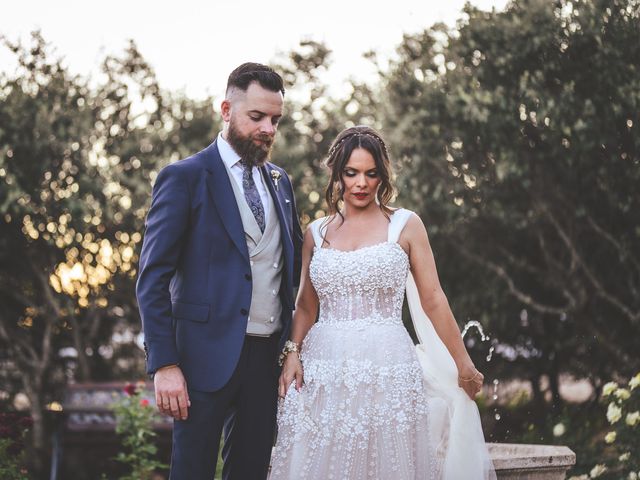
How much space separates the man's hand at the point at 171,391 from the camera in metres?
3.03

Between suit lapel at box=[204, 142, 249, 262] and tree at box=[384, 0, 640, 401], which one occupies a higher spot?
tree at box=[384, 0, 640, 401]

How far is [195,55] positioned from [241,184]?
5.54 meters

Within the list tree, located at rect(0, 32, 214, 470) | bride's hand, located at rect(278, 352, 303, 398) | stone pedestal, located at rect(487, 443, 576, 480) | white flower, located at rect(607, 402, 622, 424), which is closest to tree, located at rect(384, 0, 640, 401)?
white flower, located at rect(607, 402, 622, 424)

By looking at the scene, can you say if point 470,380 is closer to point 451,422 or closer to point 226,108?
point 451,422

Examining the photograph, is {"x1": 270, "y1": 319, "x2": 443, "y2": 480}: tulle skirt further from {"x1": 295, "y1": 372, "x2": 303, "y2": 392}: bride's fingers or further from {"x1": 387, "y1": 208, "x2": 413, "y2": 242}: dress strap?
{"x1": 387, "y1": 208, "x2": 413, "y2": 242}: dress strap

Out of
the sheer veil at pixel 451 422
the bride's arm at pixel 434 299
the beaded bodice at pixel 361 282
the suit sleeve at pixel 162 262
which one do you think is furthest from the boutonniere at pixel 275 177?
the sheer veil at pixel 451 422

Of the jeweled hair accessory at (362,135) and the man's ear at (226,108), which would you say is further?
the jeweled hair accessory at (362,135)

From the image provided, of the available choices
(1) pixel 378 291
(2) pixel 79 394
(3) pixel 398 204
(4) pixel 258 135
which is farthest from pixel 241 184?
(2) pixel 79 394

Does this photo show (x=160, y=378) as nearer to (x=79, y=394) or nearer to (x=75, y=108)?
(x=79, y=394)

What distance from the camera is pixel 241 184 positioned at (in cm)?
341

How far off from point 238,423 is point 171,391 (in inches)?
16.2

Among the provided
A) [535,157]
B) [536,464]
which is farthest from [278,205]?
[535,157]

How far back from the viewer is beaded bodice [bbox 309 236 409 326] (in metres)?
3.49

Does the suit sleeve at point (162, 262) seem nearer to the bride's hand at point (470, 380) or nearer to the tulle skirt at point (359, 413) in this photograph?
the tulle skirt at point (359, 413)
